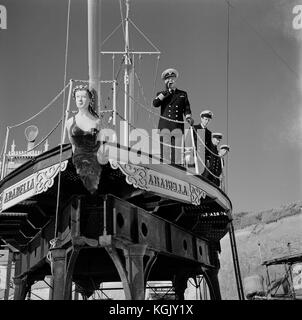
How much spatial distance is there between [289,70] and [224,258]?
113ft

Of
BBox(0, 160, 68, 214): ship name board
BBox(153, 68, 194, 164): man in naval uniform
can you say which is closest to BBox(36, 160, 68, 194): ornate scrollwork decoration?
BBox(0, 160, 68, 214): ship name board

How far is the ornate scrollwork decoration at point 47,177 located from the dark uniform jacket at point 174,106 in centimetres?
304

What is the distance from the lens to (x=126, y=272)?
7.33 m

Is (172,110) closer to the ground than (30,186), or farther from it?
farther from it

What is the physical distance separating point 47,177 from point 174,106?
11.4ft

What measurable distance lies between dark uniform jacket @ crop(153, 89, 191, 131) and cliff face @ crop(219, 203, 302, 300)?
23474 millimetres

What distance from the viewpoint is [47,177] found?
7383mm

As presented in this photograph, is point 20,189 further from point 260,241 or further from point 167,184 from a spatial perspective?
point 260,241

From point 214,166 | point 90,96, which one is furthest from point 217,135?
point 90,96

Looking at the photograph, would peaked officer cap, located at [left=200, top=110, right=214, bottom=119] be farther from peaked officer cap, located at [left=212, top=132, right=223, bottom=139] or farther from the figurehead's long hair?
the figurehead's long hair

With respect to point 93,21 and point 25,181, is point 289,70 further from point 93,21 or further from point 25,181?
point 25,181
